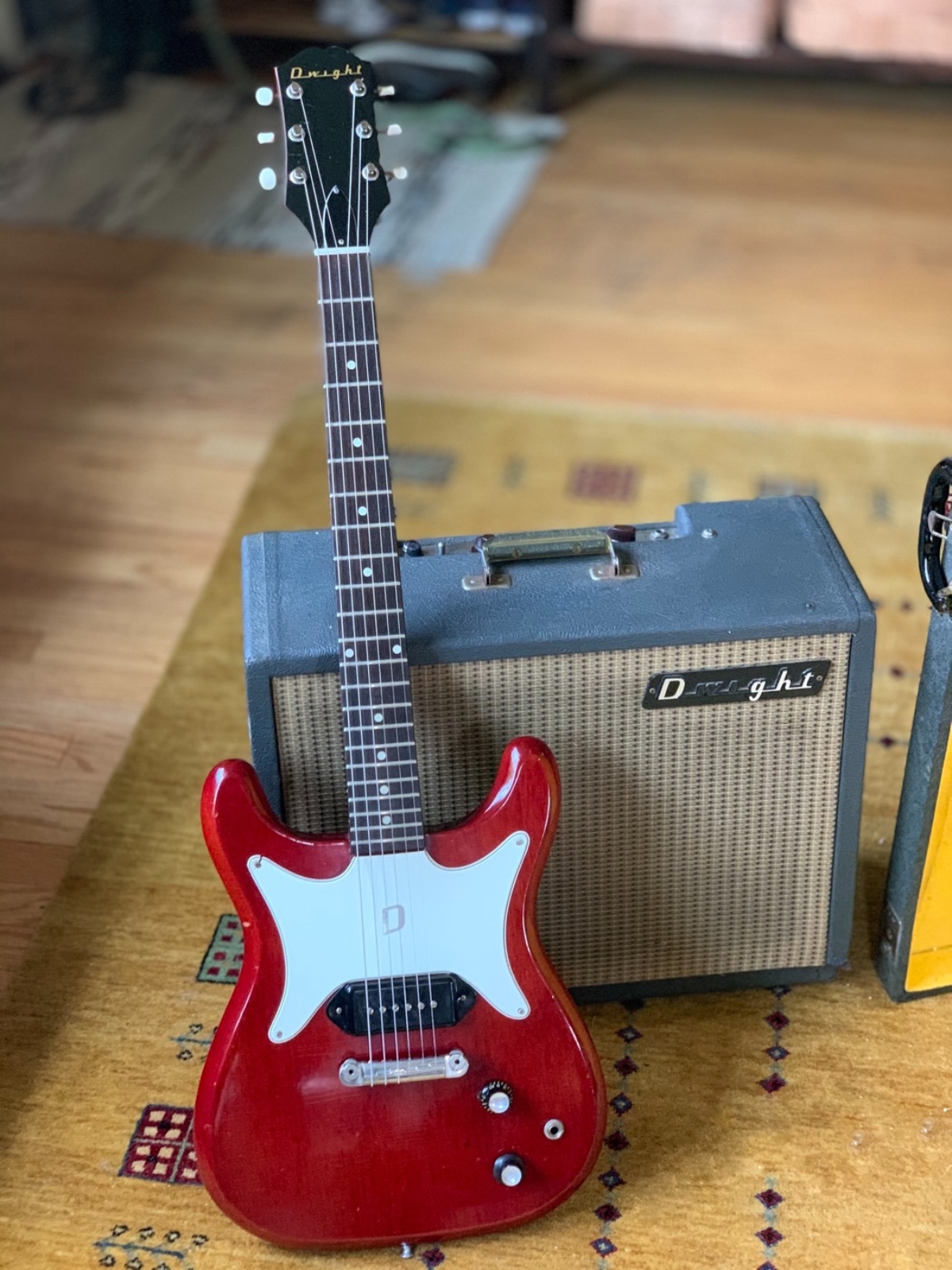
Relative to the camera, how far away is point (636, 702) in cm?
133

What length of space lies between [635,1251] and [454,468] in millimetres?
1298

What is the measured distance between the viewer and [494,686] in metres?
1.32

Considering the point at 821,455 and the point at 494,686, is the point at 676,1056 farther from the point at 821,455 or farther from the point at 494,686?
the point at 821,455

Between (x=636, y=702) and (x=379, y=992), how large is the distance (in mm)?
327

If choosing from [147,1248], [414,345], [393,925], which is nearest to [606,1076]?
[393,925]

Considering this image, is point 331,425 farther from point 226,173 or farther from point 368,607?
point 226,173

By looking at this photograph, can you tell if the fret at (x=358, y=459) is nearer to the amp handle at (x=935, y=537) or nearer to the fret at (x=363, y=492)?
the fret at (x=363, y=492)

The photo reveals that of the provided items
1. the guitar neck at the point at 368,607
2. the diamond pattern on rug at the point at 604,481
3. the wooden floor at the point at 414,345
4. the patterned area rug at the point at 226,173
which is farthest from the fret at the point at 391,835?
the patterned area rug at the point at 226,173

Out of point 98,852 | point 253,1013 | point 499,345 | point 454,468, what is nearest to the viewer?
point 253,1013

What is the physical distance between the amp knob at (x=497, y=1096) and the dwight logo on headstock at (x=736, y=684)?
0.34 meters

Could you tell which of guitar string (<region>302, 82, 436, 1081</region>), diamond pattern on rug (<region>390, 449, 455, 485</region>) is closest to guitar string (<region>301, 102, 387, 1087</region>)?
guitar string (<region>302, 82, 436, 1081</region>)

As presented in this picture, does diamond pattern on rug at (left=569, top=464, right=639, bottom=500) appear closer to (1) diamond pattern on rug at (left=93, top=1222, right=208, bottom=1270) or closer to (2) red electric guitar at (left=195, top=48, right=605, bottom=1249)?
(2) red electric guitar at (left=195, top=48, right=605, bottom=1249)

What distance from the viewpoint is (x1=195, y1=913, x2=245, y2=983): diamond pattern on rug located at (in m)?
1.56

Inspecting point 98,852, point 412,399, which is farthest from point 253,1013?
point 412,399
